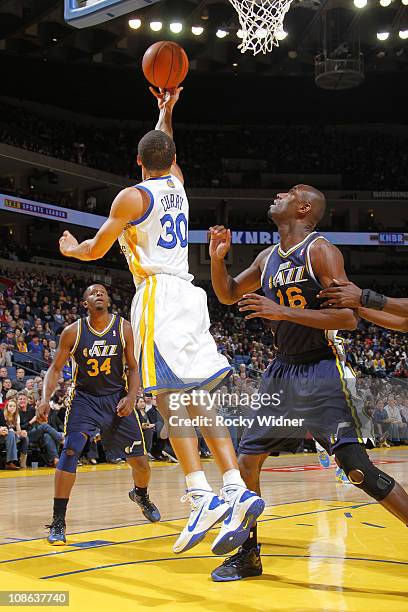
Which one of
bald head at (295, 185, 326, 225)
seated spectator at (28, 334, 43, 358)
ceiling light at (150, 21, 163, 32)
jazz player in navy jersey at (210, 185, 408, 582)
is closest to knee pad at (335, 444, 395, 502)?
jazz player in navy jersey at (210, 185, 408, 582)

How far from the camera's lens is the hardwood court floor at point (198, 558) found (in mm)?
3740

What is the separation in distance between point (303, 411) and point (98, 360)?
2.64 metres

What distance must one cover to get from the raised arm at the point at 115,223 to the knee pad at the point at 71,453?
2276 mm

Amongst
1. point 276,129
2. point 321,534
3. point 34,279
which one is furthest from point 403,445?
point 276,129

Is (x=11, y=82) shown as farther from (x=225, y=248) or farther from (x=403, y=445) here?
(x=225, y=248)

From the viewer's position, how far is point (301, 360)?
14.4 ft

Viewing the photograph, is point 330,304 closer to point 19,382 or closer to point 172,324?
point 172,324

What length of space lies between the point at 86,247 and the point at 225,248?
87 cm

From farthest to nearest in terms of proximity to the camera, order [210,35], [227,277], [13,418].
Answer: [210,35], [13,418], [227,277]

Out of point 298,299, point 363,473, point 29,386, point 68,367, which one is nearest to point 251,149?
point 68,367

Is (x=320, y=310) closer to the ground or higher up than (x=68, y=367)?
higher up

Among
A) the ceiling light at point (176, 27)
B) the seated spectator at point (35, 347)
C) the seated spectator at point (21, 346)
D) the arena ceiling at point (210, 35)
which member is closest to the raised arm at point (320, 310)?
the seated spectator at point (21, 346)

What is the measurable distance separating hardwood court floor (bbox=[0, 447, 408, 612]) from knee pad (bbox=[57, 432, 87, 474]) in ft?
1.78

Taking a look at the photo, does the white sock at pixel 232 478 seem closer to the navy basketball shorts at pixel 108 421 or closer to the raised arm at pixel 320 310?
the raised arm at pixel 320 310
